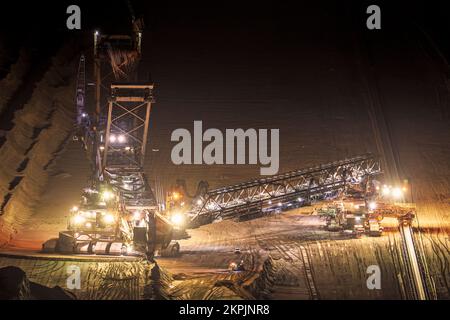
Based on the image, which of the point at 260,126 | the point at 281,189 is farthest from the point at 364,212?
the point at 260,126

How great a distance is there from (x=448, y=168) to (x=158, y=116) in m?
16.6

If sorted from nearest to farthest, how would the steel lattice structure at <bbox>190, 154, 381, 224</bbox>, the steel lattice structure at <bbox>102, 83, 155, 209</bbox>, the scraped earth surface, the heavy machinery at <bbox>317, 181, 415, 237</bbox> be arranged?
the scraped earth surface, the steel lattice structure at <bbox>102, 83, 155, 209</bbox>, the heavy machinery at <bbox>317, 181, 415, 237</bbox>, the steel lattice structure at <bbox>190, 154, 381, 224</bbox>

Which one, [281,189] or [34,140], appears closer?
[281,189]

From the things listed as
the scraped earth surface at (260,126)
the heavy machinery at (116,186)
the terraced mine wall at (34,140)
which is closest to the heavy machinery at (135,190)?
the heavy machinery at (116,186)

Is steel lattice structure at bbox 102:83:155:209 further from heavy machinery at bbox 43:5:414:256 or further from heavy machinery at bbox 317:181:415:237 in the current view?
heavy machinery at bbox 317:181:415:237

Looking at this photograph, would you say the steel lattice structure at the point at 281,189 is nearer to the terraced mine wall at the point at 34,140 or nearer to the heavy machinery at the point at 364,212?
the heavy machinery at the point at 364,212

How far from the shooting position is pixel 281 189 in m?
18.2

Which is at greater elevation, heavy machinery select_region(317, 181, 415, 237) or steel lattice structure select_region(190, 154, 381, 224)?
steel lattice structure select_region(190, 154, 381, 224)

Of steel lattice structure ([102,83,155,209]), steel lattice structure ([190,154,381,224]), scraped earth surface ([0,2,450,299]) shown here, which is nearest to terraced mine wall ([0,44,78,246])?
scraped earth surface ([0,2,450,299])

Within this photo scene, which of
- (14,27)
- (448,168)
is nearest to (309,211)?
(448,168)

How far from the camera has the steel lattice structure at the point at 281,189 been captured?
16.7 metres

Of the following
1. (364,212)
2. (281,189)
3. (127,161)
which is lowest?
(364,212)

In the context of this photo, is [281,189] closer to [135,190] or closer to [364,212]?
[364,212]

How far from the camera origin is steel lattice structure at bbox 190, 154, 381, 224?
54.9 ft
